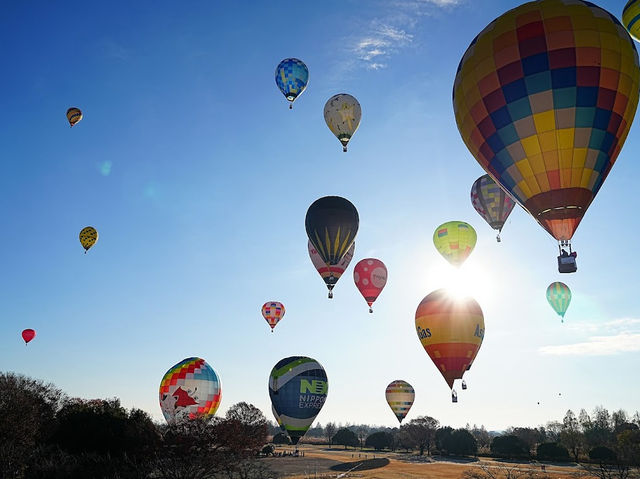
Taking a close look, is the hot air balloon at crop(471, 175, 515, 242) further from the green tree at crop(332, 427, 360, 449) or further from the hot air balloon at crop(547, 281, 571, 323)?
the green tree at crop(332, 427, 360, 449)

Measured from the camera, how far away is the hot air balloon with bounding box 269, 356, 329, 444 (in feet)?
128

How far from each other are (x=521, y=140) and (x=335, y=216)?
56.1 ft

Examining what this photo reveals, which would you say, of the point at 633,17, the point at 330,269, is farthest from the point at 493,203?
the point at 633,17

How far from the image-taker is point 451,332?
31.7 m

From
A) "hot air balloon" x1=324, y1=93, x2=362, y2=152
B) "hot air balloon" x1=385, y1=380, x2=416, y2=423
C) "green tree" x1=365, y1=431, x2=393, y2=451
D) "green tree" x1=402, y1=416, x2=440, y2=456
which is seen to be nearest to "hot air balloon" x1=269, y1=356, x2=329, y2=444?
"hot air balloon" x1=324, y1=93, x2=362, y2=152

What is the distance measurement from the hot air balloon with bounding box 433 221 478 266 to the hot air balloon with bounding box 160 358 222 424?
2458 cm

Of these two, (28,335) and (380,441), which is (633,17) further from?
(380,441)

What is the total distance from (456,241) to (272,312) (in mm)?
25354

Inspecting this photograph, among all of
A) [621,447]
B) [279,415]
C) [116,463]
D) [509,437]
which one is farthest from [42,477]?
[509,437]

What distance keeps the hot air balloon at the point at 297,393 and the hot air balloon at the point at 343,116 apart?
768 inches

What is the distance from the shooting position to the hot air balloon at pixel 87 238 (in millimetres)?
49000

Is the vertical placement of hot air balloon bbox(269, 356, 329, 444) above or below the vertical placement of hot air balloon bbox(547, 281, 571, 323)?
below

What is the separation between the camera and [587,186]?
1794cm

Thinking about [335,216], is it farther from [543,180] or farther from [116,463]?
[116,463]
